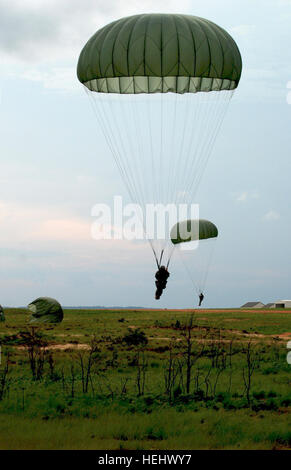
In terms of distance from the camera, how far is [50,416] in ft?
46.3

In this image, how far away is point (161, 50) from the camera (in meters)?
21.3

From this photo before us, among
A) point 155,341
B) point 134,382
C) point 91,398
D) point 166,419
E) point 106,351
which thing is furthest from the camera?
point 155,341

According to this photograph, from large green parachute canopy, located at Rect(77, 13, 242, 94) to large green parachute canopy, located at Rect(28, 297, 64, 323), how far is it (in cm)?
2196

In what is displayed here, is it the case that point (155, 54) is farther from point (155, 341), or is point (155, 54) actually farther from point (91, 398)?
point (155, 341)

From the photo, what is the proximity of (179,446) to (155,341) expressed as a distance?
1920 centimetres

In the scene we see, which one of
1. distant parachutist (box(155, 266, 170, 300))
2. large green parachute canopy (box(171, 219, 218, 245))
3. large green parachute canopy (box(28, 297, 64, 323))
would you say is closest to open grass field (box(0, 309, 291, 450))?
distant parachutist (box(155, 266, 170, 300))

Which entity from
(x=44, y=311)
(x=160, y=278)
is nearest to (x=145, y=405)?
(x=160, y=278)

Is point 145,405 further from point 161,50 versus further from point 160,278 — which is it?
point 161,50

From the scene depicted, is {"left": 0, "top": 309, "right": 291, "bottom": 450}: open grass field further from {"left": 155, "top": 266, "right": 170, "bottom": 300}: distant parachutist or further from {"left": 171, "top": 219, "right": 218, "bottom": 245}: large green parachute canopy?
{"left": 171, "top": 219, "right": 218, "bottom": 245}: large green parachute canopy

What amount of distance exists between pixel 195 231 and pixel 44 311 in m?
14.6

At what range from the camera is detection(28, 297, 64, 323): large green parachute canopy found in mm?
41031

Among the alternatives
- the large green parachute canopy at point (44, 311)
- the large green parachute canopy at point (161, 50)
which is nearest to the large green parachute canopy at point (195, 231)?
the large green parachute canopy at point (44, 311)

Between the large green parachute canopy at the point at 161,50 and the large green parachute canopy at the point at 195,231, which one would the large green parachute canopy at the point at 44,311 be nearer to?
the large green parachute canopy at the point at 195,231
